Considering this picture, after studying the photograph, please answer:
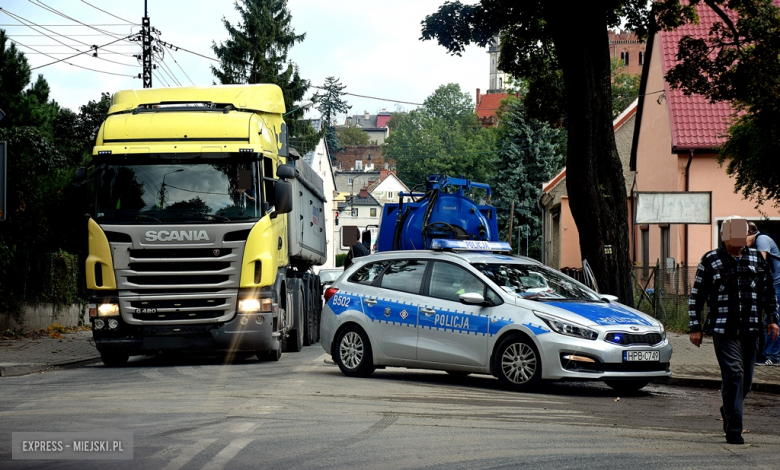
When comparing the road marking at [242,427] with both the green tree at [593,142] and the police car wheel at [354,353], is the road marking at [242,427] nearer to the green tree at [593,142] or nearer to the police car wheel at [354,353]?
the police car wheel at [354,353]

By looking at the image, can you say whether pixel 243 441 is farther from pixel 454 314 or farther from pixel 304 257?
pixel 304 257

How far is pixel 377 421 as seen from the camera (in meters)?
9.58

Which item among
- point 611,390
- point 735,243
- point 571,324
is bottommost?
point 611,390

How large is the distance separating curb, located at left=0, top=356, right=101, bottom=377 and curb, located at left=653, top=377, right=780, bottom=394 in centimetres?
861

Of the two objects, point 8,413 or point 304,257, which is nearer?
point 8,413

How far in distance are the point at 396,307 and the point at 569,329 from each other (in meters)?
2.58

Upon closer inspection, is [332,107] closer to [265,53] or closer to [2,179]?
[265,53]

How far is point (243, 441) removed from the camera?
830 centimetres

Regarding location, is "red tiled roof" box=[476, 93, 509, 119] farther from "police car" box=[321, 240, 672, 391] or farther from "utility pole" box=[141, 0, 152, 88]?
"police car" box=[321, 240, 672, 391]

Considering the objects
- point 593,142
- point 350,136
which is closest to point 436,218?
point 593,142

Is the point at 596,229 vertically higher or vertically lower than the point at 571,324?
higher

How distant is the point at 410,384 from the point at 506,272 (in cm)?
178

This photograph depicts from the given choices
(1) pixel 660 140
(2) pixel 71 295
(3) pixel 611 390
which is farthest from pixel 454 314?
(1) pixel 660 140

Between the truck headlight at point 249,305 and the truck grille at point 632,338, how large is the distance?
5.63 meters
